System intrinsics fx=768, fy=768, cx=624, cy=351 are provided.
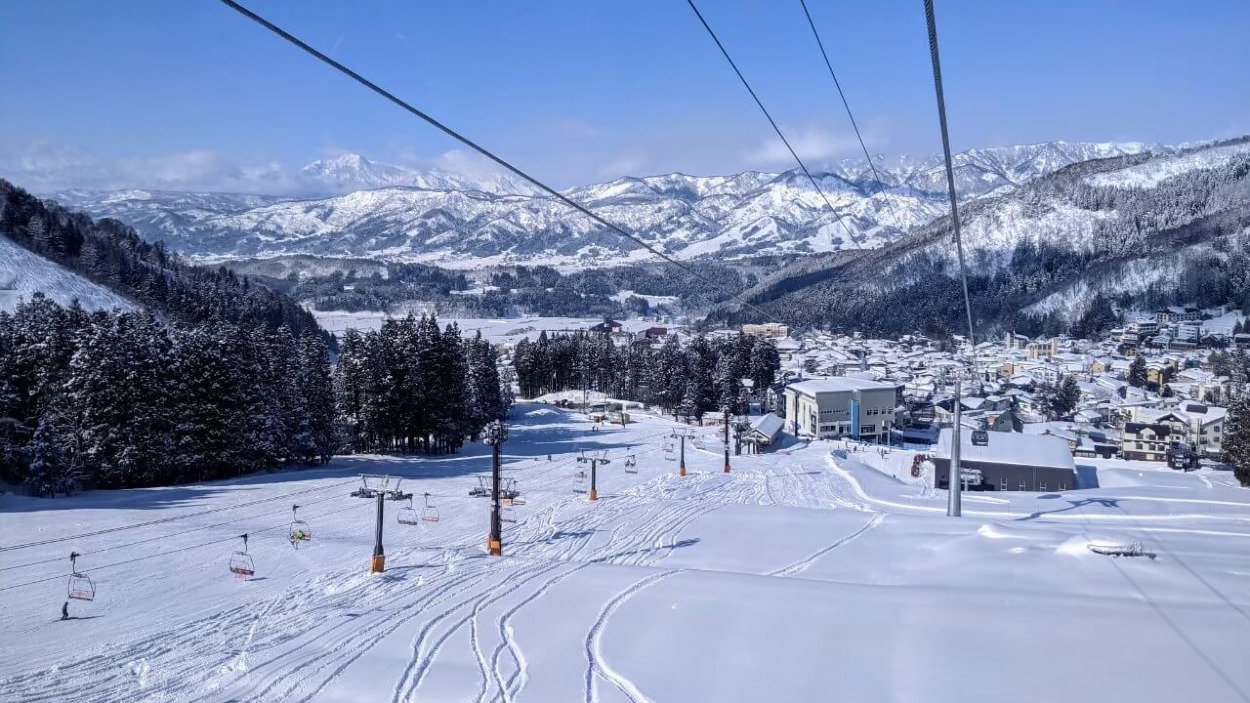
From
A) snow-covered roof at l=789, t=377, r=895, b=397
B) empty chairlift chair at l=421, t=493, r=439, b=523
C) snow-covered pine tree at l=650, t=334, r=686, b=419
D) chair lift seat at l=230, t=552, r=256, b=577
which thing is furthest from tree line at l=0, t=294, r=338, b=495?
snow-covered roof at l=789, t=377, r=895, b=397

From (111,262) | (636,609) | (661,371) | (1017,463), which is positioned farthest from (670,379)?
(111,262)

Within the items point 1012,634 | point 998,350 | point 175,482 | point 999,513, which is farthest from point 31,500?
point 998,350

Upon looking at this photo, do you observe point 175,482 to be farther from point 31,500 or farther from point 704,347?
point 704,347

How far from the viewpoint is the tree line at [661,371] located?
164 ft

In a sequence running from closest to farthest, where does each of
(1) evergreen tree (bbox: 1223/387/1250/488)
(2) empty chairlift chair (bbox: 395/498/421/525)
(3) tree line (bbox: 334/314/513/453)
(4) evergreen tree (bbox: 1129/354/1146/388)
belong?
1. (2) empty chairlift chair (bbox: 395/498/421/525)
2. (1) evergreen tree (bbox: 1223/387/1250/488)
3. (3) tree line (bbox: 334/314/513/453)
4. (4) evergreen tree (bbox: 1129/354/1146/388)

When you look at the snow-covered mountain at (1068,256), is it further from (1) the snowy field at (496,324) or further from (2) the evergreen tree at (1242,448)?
(2) the evergreen tree at (1242,448)

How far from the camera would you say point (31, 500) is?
16125 mm

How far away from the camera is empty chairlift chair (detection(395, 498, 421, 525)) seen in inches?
561

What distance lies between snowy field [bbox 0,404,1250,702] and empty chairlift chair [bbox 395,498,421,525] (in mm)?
404

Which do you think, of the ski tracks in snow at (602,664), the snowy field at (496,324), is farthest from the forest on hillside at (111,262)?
the ski tracks in snow at (602,664)

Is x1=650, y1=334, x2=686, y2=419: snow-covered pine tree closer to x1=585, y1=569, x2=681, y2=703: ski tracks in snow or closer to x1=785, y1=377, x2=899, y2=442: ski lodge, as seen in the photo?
x1=785, y1=377, x2=899, y2=442: ski lodge

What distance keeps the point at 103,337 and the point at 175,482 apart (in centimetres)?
453

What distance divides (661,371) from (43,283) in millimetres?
45556

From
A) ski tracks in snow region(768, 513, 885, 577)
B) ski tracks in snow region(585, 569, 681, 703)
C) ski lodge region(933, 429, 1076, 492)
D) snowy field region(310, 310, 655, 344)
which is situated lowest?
ski lodge region(933, 429, 1076, 492)
